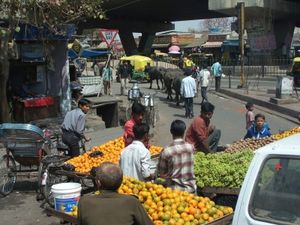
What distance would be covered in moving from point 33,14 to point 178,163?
7907 millimetres

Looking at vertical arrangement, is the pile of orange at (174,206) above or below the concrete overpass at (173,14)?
below

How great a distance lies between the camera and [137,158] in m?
6.65

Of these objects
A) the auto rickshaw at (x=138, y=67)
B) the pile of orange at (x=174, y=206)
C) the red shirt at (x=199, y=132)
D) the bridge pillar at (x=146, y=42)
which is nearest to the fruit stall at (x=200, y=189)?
the pile of orange at (x=174, y=206)

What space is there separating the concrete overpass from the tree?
29.8 meters

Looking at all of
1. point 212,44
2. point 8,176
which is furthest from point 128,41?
point 8,176

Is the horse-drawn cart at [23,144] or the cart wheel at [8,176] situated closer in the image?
the horse-drawn cart at [23,144]

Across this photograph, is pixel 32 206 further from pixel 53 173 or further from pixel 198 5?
pixel 198 5

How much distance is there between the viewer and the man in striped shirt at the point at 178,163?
20.7 feet

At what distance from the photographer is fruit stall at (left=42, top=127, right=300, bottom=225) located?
5.46m

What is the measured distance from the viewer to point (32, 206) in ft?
28.8

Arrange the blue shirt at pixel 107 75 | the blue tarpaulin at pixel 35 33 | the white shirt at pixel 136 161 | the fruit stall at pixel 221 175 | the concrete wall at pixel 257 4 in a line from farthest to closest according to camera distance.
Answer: the concrete wall at pixel 257 4 → the blue shirt at pixel 107 75 → the blue tarpaulin at pixel 35 33 → the fruit stall at pixel 221 175 → the white shirt at pixel 136 161

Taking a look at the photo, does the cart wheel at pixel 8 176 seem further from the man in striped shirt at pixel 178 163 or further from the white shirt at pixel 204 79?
the white shirt at pixel 204 79

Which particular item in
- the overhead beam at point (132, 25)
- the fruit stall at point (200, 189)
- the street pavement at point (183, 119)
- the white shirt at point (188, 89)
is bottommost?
the street pavement at point (183, 119)

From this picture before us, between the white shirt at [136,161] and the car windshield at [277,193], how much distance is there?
320 cm
